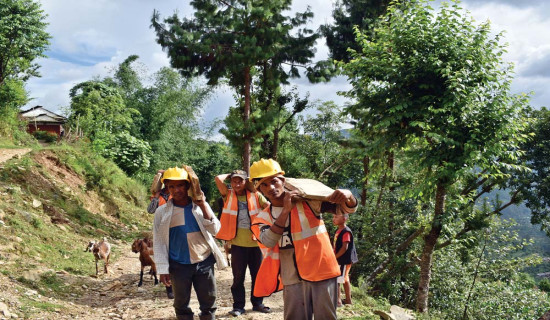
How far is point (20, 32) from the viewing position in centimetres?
2497

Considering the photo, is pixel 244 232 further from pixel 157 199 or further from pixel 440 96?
pixel 440 96

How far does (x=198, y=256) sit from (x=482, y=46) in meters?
7.10

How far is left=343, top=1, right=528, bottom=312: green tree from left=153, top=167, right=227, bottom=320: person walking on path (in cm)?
500

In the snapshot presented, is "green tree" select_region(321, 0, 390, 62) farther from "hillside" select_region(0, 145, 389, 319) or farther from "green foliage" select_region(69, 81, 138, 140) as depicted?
"green foliage" select_region(69, 81, 138, 140)

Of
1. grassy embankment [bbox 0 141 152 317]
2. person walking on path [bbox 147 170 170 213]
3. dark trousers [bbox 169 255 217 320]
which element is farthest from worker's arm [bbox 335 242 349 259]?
grassy embankment [bbox 0 141 152 317]

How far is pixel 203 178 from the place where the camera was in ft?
112

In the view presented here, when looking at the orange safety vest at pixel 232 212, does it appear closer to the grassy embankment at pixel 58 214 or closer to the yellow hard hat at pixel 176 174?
the yellow hard hat at pixel 176 174

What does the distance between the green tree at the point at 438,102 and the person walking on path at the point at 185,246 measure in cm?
500

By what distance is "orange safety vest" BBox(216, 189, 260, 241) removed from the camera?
5.72 m

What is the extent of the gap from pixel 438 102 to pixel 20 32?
82.8 feet

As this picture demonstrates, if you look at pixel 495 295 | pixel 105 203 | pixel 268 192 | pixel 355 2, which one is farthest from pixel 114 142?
pixel 268 192

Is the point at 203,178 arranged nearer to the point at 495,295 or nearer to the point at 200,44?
the point at 200,44

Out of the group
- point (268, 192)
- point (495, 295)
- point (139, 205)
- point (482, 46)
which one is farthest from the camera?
point (139, 205)

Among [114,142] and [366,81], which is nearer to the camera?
[366,81]
